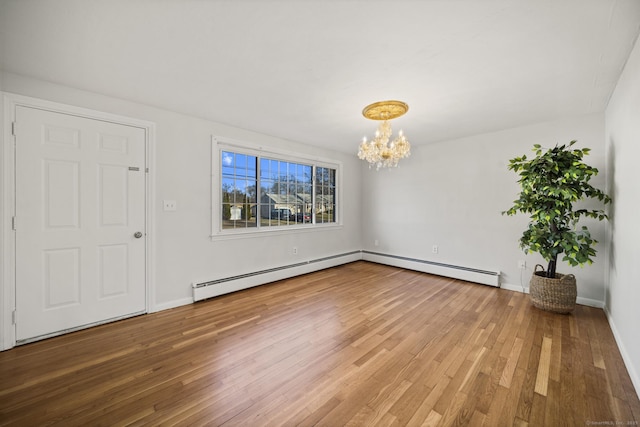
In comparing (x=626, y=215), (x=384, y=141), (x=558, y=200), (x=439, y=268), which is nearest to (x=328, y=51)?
(x=384, y=141)

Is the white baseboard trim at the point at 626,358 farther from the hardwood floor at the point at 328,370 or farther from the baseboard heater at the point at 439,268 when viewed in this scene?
the baseboard heater at the point at 439,268

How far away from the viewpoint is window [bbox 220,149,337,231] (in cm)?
366

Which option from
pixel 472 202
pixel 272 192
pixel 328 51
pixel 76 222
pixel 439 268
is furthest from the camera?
pixel 439 268

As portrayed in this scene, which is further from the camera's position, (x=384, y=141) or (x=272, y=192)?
(x=272, y=192)

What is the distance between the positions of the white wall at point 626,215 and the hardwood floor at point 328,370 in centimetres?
23

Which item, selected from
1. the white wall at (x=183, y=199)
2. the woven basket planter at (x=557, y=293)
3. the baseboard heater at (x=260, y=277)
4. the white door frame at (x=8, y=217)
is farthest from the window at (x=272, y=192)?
→ the woven basket planter at (x=557, y=293)

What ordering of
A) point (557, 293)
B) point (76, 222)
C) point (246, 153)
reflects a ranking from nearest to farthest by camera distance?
point (76, 222) → point (557, 293) → point (246, 153)

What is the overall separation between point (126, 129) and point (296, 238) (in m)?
2.83

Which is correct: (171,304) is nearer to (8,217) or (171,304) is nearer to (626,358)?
(8,217)

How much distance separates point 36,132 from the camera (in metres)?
2.27

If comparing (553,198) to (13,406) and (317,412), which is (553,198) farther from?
(13,406)

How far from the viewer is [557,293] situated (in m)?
2.83

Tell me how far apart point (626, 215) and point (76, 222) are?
504 cm

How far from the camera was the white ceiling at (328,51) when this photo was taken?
148 centimetres
